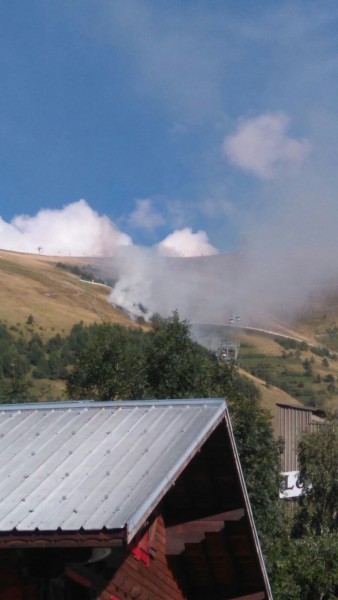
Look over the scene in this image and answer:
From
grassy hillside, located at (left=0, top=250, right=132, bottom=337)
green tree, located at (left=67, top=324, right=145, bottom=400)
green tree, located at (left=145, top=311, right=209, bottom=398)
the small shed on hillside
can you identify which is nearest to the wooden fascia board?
the small shed on hillside

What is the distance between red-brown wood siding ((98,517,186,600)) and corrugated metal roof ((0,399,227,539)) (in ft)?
4.26

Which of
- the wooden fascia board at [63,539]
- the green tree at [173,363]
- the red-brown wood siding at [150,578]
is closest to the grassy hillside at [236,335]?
the green tree at [173,363]

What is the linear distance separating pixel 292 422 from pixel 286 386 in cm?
8053

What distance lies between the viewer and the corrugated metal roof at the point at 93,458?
20.4 ft

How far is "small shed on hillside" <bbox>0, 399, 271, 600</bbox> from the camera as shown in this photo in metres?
6.21

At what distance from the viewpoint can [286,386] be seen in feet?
456

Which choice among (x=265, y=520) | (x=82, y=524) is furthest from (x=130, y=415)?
(x=265, y=520)

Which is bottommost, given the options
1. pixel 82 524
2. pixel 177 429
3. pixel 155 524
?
pixel 155 524

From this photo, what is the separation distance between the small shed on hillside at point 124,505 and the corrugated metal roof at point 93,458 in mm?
11

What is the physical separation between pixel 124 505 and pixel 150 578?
3.31 metres

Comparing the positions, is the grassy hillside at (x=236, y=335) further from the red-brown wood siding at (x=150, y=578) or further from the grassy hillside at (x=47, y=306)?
the red-brown wood siding at (x=150, y=578)

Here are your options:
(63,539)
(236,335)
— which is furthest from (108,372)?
(236,335)

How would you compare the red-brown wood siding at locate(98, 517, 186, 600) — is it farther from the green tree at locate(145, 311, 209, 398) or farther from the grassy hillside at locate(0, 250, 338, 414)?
the grassy hillside at locate(0, 250, 338, 414)

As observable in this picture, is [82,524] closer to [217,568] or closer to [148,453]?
[148,453]
